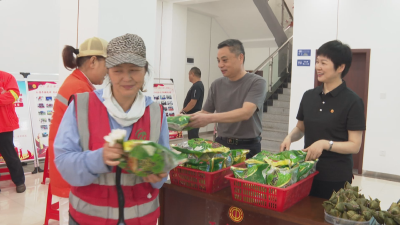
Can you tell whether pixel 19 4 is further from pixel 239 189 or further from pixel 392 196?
pixel 392 196

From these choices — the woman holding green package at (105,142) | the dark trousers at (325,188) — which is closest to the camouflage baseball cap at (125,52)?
the woman holding green package at (105,142)

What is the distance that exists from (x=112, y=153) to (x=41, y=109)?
17.5 feet

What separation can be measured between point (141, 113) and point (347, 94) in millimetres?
1414

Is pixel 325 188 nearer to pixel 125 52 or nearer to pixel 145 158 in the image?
pixel 145 158

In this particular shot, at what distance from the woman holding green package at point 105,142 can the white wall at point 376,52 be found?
20.1 feet

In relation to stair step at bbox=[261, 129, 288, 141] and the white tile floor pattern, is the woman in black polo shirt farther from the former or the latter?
stair step at bbox=[261, 129, 288, 141]

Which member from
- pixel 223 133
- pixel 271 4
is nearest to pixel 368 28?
pixel 271 4

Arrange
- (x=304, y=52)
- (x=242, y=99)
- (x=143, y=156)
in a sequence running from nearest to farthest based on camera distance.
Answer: (x=143, y=156)
(x=242, y=99)
(x=304, y=52)

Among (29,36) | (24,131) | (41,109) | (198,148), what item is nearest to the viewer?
(198,148)

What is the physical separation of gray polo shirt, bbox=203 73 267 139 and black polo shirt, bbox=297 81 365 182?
567 mm

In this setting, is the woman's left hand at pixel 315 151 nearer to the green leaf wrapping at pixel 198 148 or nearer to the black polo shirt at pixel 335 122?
the black polo shirt at pixel 335 122

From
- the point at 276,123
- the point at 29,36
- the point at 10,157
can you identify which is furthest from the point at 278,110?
the point at 10,157

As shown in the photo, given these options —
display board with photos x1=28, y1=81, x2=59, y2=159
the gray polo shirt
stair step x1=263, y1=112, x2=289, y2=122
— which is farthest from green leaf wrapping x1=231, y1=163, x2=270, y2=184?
stair step x1=263, y1=112, x2=289, y2=122

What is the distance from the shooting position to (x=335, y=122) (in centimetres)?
208
